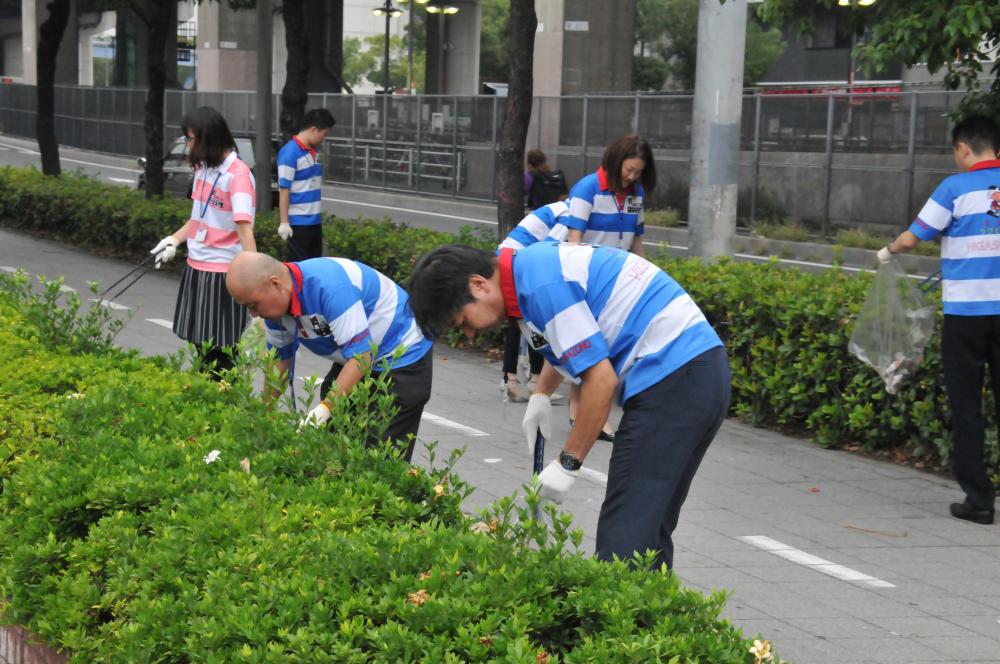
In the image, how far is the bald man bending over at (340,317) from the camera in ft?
15.7

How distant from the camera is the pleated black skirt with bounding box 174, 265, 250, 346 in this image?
704 centimetres

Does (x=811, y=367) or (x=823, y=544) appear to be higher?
(x=811, y=367)

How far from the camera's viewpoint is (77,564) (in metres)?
3.56

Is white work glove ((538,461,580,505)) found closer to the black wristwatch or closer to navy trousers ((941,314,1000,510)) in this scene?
the black wristwatch

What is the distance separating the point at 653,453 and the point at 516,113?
8.22 m


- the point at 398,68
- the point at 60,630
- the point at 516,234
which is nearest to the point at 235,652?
the point at 60,630

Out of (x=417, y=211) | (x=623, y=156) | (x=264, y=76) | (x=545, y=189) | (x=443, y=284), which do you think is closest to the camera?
(x=443, y=284)

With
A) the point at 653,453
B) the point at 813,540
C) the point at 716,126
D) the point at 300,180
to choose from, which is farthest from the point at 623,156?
the point at 653,453

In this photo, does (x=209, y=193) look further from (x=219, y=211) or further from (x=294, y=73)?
(x=294, y=73)

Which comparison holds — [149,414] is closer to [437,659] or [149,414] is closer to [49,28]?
[437,659]

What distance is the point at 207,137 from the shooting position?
23.2 feet

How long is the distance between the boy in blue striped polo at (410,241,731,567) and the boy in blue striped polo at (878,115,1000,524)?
2766mm

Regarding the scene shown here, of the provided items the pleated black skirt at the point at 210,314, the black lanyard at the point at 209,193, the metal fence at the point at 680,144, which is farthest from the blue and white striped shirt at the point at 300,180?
the metal fence at the point at 680,144

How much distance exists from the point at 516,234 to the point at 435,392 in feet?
5.65
